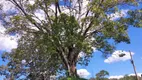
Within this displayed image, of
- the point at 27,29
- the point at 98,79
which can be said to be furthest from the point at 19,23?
the point at 98,79

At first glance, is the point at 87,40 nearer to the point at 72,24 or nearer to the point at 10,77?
the point at 72,24

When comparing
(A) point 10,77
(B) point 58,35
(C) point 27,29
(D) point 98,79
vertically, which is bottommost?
(B) point 58,35

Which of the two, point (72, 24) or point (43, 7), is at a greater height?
point (43, 7)

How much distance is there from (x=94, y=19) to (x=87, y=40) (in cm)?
280

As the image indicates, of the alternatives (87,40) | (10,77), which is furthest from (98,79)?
(87,40)

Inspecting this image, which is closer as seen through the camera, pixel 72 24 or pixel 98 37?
pixel 72 24

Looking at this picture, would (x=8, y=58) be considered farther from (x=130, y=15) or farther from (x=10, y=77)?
(x=130, y=15)

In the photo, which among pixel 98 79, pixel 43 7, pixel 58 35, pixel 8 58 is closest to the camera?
pixel 58 35

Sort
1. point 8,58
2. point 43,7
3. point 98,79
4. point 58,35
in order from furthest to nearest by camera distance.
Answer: point 98,79, point 8,58, point 43,7, point 58,35

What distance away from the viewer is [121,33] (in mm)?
24109

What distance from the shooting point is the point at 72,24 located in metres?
22.4

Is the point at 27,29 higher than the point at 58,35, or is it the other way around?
the point at 27,29

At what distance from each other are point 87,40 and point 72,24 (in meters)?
3.19

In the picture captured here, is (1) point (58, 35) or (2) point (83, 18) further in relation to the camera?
(2) point (83, 18)
